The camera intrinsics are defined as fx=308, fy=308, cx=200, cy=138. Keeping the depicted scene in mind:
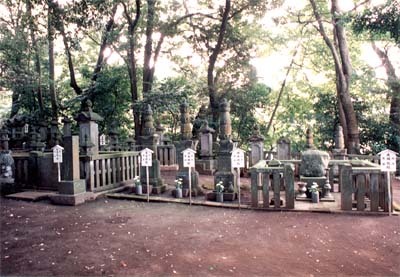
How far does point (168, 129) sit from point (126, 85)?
4.04 metres

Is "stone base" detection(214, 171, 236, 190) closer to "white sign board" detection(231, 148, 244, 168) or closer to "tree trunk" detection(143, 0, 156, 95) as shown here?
"white sign board" detection(231, 148, 244, 168)

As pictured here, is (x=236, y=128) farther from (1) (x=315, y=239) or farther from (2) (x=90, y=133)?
(1) (x=315, y=239)

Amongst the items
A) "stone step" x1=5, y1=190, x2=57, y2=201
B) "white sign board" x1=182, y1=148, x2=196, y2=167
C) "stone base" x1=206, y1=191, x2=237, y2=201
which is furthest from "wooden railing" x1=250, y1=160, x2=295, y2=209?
"stone step" x1=5, y1=190, x2=57, y2=201

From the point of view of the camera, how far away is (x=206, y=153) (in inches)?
566

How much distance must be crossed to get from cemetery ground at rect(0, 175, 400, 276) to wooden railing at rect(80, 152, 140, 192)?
64.8 inches

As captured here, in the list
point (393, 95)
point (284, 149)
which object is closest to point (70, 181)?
point (284, 149)

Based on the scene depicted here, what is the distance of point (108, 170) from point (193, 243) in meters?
5.66

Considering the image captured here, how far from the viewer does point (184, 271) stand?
4008 mm

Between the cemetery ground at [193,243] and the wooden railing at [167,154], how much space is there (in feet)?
26.6

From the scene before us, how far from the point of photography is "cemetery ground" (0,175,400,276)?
410 centimetres

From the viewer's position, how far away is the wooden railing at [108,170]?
30.1 feet

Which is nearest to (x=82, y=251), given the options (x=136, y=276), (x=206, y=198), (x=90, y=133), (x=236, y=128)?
(x=136, y=276)

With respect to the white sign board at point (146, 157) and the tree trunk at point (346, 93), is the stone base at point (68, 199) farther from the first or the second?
the tree trunk at point (346, 93)

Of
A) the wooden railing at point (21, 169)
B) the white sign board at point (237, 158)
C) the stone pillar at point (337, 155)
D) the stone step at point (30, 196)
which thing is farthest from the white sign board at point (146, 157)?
the stone pillar at point (337, 155)
